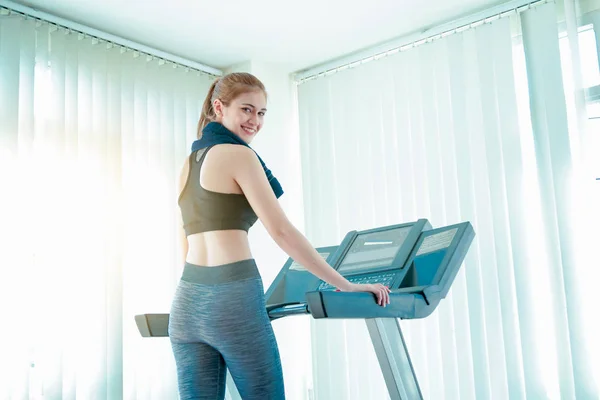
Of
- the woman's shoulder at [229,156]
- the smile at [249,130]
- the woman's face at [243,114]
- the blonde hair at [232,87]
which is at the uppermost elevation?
the blonde hair at [232,87]

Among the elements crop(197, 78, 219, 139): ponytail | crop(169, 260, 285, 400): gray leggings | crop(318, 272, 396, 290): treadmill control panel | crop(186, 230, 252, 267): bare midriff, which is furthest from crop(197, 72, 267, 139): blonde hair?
crop(318, 272, 396, 290): treadmill control panel

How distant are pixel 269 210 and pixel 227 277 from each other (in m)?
0.19

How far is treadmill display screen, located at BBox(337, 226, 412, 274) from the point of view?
6.74 ft

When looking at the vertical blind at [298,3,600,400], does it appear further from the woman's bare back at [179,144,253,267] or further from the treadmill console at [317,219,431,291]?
the woman's bare back at [179,144,253,267]

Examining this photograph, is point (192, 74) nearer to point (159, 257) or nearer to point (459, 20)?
point (159, 257)

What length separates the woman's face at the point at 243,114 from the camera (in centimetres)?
167

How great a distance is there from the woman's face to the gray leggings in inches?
15.1

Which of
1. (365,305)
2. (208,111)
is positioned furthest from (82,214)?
(365,305)

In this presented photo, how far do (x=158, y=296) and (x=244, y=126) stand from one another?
76.6 inches

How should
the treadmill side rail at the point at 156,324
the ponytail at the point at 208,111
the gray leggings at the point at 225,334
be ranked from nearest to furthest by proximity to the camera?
the gray leggings at the point at 225,334
the ponytail at the point at 208,111
the treadmill side rail at the point at 156,324

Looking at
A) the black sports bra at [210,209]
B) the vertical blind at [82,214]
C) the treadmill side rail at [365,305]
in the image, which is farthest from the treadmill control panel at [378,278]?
the vertical blind at [82,214]

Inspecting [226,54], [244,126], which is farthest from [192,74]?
[244,126]

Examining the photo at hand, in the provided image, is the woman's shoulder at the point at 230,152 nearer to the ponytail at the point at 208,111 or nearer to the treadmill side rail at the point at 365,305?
the ponytail at the point at 208,111

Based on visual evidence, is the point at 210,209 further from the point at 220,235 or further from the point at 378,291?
the point at 378,291
